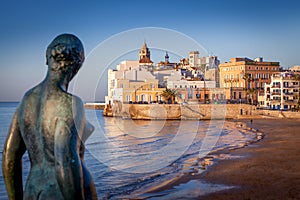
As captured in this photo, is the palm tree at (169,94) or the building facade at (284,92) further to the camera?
the palm tree at (169,94)

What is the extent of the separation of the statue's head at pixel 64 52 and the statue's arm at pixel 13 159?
0.36 metres

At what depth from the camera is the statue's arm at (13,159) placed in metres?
2.07

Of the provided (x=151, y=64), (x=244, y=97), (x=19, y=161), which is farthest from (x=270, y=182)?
(x=151, y=64)

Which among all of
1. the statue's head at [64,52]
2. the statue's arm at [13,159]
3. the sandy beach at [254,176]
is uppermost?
the statue's head at [64,52]

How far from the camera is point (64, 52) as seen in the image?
2.00m

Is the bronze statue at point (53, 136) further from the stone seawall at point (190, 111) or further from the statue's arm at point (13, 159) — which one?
the stone seawall at point (190, 111)

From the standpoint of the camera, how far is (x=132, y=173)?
18.7 meters

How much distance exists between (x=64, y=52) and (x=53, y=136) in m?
0.44

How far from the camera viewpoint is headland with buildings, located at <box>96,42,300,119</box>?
69.8m

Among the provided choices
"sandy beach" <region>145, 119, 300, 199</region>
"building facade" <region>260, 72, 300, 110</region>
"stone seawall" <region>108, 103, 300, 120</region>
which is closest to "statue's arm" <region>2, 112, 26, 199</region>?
"sandy beach" <region>145, 119, 300, 199</region>

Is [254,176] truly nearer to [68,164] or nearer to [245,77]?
[68,164]

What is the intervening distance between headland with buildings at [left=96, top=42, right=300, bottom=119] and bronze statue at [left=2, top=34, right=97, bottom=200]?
62963mm

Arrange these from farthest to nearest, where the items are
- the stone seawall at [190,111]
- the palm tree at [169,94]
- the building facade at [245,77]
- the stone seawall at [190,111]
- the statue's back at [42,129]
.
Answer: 1. the building facade at [245,77]
2. the palm tree at [169,94]
3. the stone seawall at [190,111]
4. the stone seawall at [190,111]
5. the statue's back at [42,129]

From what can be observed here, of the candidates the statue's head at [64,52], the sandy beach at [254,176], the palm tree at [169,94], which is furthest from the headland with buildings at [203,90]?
the statue's head at [64,52]
